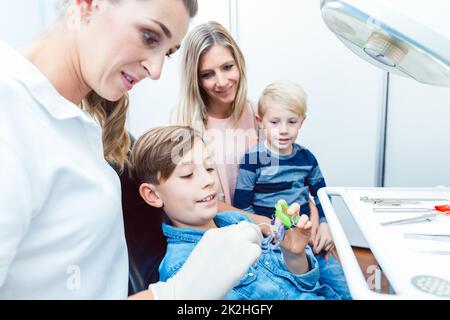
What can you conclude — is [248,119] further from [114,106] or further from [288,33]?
[114,106]

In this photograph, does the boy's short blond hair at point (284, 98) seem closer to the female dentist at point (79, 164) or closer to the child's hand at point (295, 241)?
the child's hand at point (295, 241)

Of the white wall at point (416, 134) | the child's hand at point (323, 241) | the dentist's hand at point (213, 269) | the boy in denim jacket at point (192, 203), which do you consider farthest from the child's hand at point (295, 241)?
the white wall at point (416, 134)

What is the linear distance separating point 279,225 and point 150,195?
0.30m

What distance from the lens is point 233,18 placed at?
34.9 inches

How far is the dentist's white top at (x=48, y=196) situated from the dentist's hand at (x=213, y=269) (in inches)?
4.8

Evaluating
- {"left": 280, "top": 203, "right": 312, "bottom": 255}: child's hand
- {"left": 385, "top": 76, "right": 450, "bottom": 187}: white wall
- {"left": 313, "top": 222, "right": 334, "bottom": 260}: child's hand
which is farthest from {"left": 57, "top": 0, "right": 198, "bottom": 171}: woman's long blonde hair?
{"left": 385, "top": 76, "right": 450, "bottom": 187}: white wall

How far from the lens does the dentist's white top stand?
42cm

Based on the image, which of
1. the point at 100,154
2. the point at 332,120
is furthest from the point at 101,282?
the point at 332,120

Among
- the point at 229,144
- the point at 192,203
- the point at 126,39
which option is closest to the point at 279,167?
the point at 229,144

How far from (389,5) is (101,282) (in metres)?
0.61

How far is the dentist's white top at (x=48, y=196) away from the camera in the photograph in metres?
0.42

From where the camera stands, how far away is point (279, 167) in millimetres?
917

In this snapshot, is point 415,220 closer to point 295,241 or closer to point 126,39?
point 295,241

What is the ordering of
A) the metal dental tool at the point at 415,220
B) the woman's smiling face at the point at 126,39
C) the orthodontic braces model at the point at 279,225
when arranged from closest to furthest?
the woman's smiling face at the point at 126,39
the metal dental tool at the point at 415,220
the orthodontic braces model at the point at 279,225
